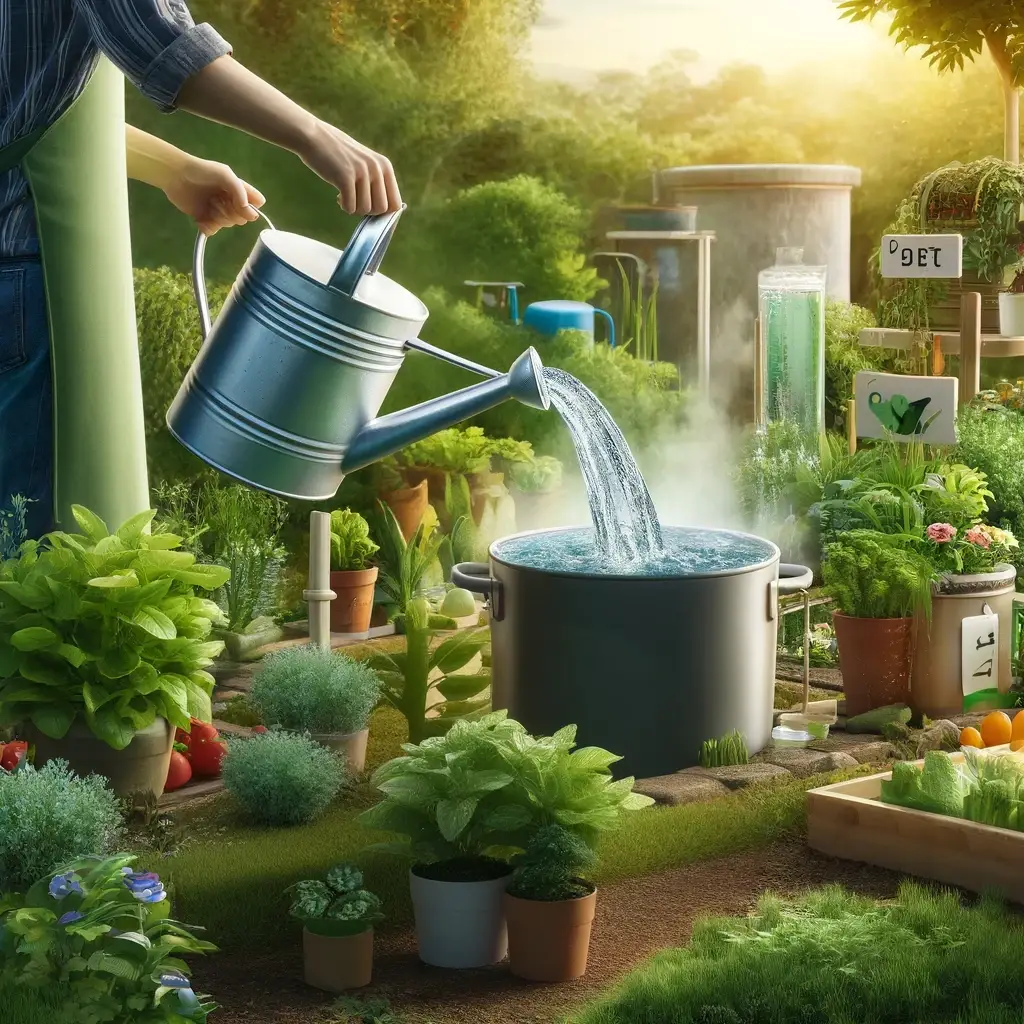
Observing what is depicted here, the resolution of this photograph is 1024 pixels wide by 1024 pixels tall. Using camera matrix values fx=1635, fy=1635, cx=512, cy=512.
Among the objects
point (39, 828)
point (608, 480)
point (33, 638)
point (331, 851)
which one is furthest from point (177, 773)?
point (608, 480)

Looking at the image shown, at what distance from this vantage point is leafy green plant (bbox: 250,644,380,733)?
3.53 meters

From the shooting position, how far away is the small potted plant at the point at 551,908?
→ 254cm

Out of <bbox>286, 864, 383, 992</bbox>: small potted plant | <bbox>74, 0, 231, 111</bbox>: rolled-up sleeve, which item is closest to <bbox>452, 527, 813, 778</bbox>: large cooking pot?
<bbox>286, 864, 383, 992</bbox>: small potted plant

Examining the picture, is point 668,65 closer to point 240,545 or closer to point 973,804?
point 240,545

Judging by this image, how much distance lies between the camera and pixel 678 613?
3.46 metres

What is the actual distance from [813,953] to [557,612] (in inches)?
48.7

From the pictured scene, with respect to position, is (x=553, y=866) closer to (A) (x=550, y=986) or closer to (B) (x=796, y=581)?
(A) (x=550, y=986)

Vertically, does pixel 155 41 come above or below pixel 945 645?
above

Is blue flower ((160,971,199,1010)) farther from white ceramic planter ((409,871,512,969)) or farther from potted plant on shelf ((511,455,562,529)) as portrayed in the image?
potted plant on shelf ((511,455,562,529))

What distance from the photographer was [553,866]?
8.35ft

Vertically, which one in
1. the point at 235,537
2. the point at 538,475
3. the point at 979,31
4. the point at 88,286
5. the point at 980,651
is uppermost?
the point at 979,31

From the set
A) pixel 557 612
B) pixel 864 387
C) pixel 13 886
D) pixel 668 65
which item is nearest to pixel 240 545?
pixel 557 612

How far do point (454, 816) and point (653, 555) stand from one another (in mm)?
1311

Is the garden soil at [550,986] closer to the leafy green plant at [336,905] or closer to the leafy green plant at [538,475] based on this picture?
the leafy green plant at [336,905]
